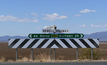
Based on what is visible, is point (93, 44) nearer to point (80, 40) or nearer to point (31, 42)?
point (80, 40)

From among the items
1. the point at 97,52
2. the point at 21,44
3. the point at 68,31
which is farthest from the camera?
the point at 97,52

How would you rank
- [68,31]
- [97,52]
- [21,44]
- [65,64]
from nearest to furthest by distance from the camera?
[65,64]
[21,44]
[68,31]
[97,52]

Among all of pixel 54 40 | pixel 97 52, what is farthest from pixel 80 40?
pixel 97 52

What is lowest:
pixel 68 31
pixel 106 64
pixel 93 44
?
pixel 106 64

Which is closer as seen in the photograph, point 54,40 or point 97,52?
point 54,40

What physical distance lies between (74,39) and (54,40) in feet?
4.42

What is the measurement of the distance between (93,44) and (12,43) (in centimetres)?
544

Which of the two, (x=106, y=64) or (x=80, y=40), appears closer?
(x=106, y=64)

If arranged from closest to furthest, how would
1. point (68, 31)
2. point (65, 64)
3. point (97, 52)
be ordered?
point (65, 64) < point (68, 31) < point (97, 52)

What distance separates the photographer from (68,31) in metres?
13.5

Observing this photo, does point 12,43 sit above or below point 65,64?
above

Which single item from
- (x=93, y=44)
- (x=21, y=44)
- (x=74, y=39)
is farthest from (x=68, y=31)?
(x=21, y=44)

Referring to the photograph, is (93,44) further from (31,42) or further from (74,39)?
(31,42)

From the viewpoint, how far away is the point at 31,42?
41.8 feet
